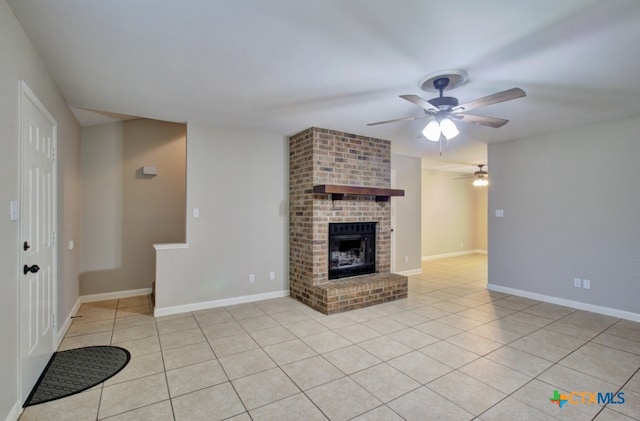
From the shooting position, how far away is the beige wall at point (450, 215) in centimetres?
826

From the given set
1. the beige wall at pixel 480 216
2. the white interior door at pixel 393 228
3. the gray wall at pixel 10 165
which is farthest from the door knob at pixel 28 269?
the beige wall at pixel 480 216

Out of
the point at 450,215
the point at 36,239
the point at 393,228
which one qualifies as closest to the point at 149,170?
the point at 36,239

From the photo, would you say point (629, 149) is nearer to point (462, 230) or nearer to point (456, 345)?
point (456, 345)

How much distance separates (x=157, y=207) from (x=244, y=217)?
→ 1.56 m

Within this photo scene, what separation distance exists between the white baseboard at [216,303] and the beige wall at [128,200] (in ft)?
4.00

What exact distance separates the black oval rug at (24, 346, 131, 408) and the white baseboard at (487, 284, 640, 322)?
5.21 m

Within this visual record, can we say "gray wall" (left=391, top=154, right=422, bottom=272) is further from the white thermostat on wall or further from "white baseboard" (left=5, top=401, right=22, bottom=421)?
"white baseboard" (left=5, top=401, right=22, bottom=421)

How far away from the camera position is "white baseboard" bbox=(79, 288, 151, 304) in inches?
172

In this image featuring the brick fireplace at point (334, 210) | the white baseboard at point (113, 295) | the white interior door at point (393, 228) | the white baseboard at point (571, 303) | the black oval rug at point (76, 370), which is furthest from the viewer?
the white interior door at point (393, 228)

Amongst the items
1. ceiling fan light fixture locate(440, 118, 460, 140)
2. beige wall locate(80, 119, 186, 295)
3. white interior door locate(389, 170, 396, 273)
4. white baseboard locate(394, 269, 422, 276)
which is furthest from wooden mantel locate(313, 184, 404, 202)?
beige wall locate(80, 119, 186, 295)

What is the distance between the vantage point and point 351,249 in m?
4.83

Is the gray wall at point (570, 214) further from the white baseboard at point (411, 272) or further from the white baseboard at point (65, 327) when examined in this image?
the white baseboard at point (65, 327)

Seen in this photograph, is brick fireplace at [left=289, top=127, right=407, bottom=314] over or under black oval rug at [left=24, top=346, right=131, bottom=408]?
over

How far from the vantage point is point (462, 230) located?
9.10 meters
